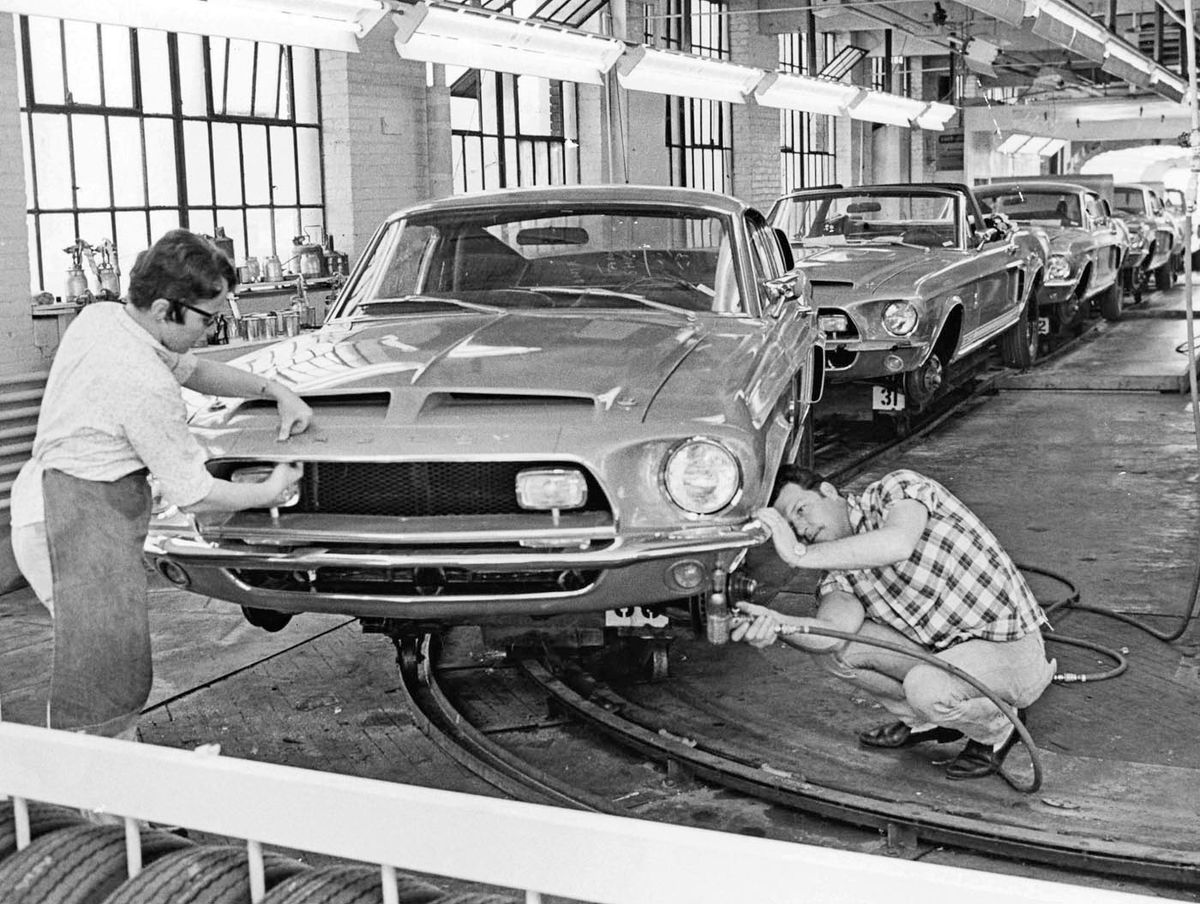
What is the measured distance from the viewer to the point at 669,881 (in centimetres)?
173

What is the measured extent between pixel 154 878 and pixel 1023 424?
9.39 meters

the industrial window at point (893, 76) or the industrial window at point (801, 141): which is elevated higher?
the industrial window at point (893, 76)

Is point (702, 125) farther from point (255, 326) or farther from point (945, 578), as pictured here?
point (945, 578)

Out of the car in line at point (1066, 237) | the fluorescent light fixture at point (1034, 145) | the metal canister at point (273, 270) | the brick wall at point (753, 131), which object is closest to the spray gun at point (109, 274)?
the metal canister at point (273, 270)

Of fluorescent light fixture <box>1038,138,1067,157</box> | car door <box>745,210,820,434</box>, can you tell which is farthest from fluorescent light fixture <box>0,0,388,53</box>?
fluorescent light fixture <box>1038,138,1067,157</box>

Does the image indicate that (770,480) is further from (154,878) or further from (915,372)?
(915,372)

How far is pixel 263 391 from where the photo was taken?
4.28 metres

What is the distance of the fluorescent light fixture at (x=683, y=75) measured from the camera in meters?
10.4

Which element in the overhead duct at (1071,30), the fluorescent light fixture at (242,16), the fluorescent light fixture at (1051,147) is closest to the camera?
the fluorescent light fixture at (242,16)

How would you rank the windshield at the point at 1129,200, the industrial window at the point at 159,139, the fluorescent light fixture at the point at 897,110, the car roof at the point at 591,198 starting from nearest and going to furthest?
the car roof at the point at 591,198, the industrial window at the point at 159,139, the fluorescent light fixture at the point at 897,110, the windshield at the point at 1129,200

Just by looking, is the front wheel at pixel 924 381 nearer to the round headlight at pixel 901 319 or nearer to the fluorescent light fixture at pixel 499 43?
the round headlight at pixel 901 319

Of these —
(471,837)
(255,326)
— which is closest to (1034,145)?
(255,326)

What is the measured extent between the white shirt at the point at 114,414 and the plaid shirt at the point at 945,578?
1860 millimetres

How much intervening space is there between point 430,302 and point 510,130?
9755 millimetres
